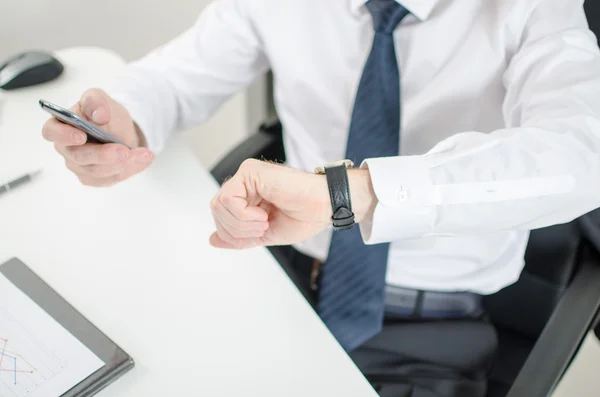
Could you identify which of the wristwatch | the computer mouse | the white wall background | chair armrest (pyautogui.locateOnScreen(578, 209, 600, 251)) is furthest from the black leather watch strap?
the white wall background

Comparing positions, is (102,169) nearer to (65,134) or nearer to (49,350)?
(65,134)

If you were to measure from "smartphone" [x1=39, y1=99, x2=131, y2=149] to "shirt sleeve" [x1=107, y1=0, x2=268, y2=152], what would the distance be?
4.8 inches

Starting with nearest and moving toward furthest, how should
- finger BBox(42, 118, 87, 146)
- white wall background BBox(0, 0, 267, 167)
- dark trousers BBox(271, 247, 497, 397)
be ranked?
1. finger BBox(42, 118, 87, 146)
2. dark trousers BBox(271, 247, 497, 397)
3. white wall background BBox(0, 0, 267, 167)

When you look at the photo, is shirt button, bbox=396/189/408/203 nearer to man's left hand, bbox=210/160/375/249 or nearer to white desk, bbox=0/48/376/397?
man's left hand, bbox=210/160/375/249

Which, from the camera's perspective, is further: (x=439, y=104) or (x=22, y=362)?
(x=439, y=104)

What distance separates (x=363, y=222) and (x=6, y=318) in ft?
1.32

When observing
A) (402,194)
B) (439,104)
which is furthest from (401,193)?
(439,104)

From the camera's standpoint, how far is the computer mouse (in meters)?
0.86

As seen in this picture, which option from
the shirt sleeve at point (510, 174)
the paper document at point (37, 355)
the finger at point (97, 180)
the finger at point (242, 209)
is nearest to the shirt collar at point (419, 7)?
the shirt sleeve at point (510, 174)

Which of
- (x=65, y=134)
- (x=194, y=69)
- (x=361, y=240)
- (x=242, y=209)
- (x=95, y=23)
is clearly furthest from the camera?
(x=95, y=23)

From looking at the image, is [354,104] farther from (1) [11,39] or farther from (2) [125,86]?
(1) [11,39]

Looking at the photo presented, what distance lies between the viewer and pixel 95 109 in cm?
67

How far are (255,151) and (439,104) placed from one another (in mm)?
354

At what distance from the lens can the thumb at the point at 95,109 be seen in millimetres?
665
